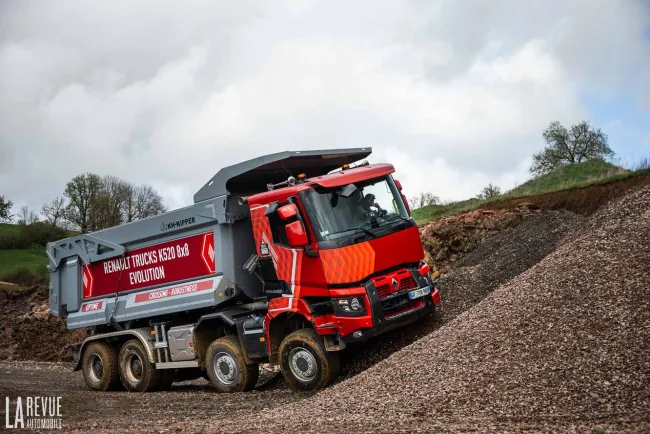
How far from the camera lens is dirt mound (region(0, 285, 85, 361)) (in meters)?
25.9

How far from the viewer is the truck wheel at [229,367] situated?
11.6 metres

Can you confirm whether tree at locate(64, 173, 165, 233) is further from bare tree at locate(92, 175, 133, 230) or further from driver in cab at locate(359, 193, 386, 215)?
driver in cab at locate(359, 193, 386, 215)

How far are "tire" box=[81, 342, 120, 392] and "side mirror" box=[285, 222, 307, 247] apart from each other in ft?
20.1

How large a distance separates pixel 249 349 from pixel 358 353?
184 centimetres

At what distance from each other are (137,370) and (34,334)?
52.7 feet

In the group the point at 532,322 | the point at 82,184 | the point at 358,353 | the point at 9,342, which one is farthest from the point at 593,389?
the point at 82,184

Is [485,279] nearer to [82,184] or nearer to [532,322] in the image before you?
[532,322]

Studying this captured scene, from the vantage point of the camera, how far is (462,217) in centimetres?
2223

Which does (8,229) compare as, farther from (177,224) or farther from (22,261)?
(177,224)

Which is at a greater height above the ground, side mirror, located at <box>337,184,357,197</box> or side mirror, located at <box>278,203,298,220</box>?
side mirror, located at <box>337,184,357,197</box>

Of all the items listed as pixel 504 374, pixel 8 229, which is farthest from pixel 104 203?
pixel 504 374

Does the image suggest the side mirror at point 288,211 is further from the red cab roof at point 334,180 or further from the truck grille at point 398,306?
the truck grille at point 398,306

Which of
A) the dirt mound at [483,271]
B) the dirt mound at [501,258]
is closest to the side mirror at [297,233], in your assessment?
the dirt mound at [483,271]

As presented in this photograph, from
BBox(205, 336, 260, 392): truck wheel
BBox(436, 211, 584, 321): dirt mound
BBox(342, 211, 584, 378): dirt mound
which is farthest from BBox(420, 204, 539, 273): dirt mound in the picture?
BBox(205, 336, 260, 392): truck wheel
